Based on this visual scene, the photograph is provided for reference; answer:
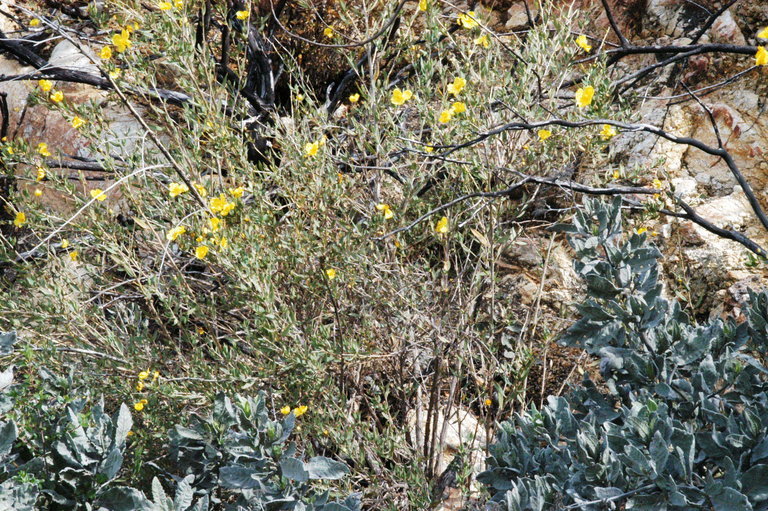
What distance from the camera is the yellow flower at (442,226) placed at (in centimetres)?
229

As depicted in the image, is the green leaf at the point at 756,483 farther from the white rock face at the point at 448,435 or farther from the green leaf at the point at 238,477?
the white rock face at the point at 448,435

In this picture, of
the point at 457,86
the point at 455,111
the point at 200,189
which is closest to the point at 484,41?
the point at 457,86

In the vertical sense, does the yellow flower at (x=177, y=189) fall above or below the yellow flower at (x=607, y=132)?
below

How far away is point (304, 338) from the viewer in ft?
7.73

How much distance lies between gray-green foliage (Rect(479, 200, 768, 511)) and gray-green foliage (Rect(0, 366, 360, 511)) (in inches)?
18.5

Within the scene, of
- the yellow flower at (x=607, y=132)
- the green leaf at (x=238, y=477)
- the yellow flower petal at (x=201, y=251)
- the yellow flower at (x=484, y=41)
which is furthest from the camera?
the yellow flower at (x=484, y=41)

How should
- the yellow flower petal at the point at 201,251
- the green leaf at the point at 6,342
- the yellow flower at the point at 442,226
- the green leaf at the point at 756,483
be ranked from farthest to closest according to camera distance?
the yellow flower at the point at 442,226 < the yellow flower petal at the point at 201,251 < the green leaf at the point at 6,342 < the green leaf at the point at 756,483

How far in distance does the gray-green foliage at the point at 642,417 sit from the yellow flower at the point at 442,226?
631 millimetres

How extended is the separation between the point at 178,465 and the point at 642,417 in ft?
3.95

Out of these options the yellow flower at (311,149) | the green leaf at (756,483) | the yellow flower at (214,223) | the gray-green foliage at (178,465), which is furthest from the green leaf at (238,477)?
the yellow flower at (311,149)

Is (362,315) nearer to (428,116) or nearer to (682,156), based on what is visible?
(428,116)

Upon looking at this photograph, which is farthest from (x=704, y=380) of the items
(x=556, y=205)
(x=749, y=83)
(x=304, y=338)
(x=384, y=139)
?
(x=749, y=83)

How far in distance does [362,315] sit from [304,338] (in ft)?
0.76

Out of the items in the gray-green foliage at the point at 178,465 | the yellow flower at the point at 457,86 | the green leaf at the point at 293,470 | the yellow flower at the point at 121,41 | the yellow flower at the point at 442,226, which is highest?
the yellow flower at the point at 457,86
